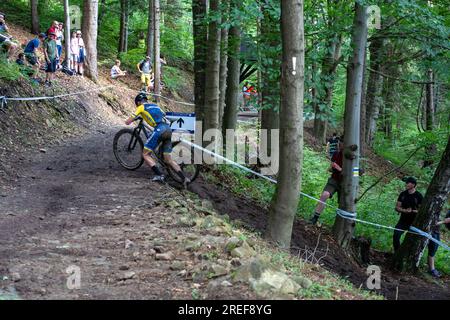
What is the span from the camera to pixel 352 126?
11531 millimetres

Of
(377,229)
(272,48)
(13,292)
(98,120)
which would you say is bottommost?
(377,229)

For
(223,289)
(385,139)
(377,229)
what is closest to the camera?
(223,289)

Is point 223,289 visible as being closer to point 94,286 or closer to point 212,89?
point 94,286

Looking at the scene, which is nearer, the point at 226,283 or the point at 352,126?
the point at 226,283

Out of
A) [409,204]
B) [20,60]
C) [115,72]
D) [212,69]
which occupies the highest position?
[115,72]

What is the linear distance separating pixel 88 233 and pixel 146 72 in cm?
1965

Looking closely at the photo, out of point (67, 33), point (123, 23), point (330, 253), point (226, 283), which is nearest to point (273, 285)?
point (226, 283)

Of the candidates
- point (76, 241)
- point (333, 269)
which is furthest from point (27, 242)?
point (333, 269)

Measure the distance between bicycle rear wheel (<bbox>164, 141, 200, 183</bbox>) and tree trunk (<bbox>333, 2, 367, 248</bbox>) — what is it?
3361 millimetres

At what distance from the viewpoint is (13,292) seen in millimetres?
5355

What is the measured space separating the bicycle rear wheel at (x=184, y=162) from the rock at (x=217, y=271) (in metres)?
5.32

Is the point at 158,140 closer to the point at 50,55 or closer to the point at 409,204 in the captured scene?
the point at 409,204

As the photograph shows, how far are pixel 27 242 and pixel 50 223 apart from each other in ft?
3.19

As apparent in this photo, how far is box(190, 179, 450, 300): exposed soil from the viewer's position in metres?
9.95
